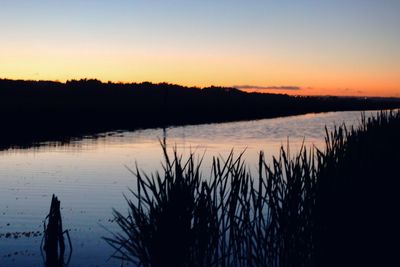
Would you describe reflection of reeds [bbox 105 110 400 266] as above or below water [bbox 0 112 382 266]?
above

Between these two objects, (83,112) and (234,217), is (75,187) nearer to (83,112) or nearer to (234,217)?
(234,217)

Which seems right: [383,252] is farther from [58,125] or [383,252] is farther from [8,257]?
[58,125]

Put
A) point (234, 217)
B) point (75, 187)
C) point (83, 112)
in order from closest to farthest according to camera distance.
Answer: point (234, 217)
point (75, 187)
point (83, 112)

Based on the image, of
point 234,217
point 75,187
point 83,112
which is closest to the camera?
point 234,217

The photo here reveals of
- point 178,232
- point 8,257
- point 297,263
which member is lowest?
point 8,257

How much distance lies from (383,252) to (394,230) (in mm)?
533

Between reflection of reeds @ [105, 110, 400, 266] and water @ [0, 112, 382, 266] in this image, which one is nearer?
reflection of reeds @ [105, 110, 400, 266]

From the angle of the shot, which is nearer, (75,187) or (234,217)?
(234,217)

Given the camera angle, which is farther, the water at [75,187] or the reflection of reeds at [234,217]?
the water at [75,187]

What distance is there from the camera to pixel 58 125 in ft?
264

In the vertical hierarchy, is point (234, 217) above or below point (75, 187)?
above

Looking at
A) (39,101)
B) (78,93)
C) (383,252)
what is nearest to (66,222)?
(383,252)

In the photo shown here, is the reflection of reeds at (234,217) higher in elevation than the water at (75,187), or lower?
higher

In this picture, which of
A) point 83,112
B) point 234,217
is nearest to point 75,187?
point 234,217
